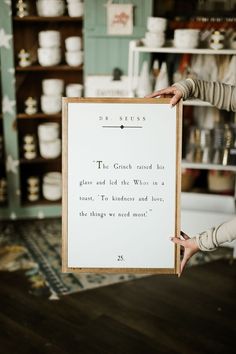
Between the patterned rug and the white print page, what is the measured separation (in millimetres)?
1161

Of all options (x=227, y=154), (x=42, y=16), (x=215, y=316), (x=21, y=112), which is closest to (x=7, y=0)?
(x=42, y=16)

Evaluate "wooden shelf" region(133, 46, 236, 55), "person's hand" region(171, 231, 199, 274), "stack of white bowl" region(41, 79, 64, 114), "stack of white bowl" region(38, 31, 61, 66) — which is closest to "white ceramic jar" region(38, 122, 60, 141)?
"stack of white bowl" region(41, 79, 64, 114)

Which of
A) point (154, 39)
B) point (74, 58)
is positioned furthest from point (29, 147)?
point (154, 39)

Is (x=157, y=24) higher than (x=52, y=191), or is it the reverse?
(x=157, y=24)

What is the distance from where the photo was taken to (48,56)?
3.70 meters

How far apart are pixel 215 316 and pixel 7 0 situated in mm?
2445

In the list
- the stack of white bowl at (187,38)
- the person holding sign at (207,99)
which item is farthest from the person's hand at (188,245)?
the stack of white bowl at (187,38)

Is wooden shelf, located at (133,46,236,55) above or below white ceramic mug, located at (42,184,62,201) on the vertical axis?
above

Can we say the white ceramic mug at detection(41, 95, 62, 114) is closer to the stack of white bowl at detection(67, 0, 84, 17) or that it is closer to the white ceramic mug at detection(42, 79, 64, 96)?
the white ceramic mug at detection(42, 79, 64, 96)

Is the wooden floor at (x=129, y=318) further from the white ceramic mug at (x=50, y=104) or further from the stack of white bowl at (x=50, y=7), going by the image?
the stack of white bowl at (x=50, y=7)

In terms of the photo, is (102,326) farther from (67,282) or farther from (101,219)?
(101,219)

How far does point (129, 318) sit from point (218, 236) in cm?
118

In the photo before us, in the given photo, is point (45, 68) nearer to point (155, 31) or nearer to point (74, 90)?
point (74, 90)

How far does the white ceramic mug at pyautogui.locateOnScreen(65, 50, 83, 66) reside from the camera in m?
3.73
